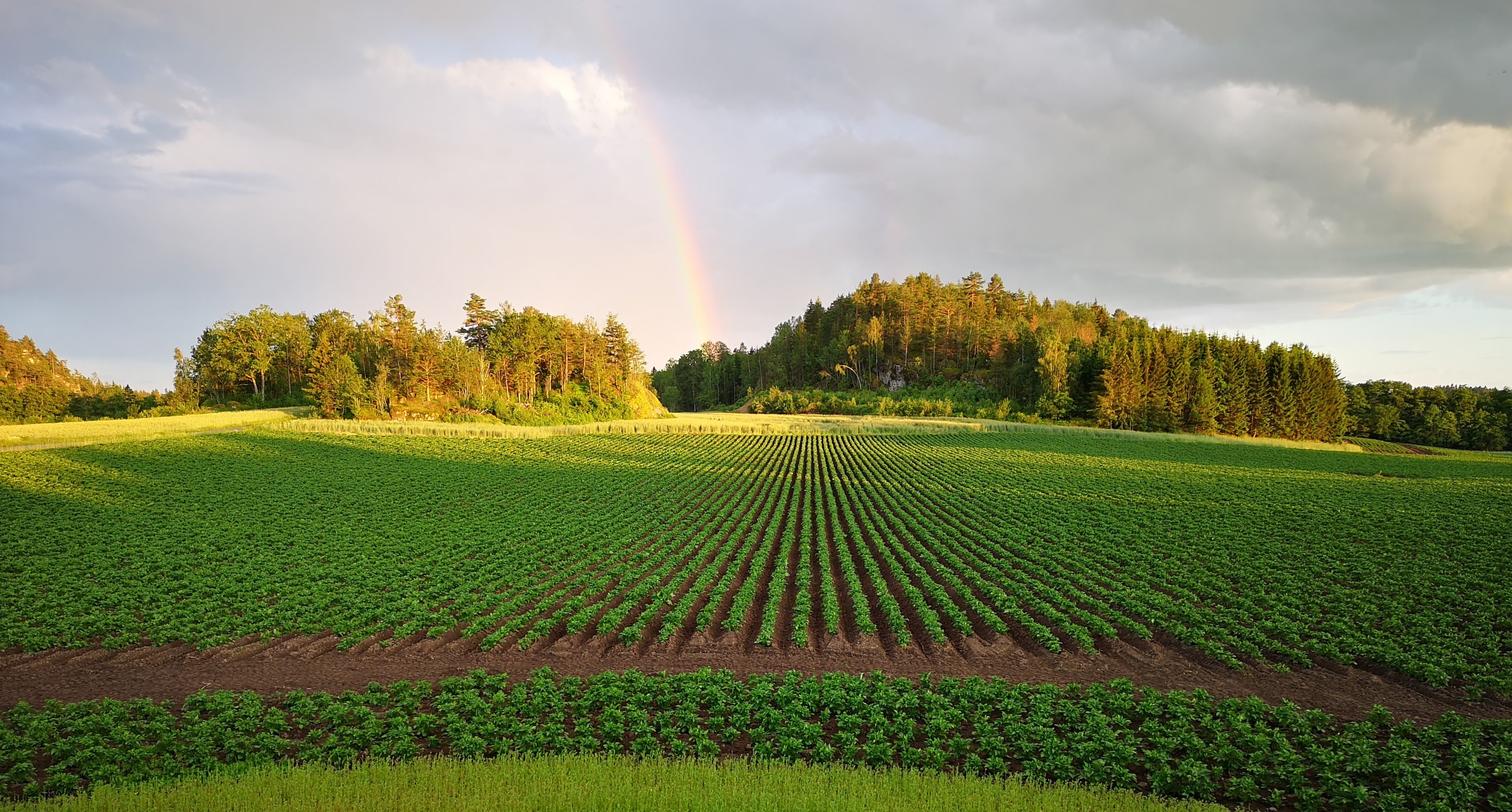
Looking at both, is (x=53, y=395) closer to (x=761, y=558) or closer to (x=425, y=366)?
(x=425, y=366)

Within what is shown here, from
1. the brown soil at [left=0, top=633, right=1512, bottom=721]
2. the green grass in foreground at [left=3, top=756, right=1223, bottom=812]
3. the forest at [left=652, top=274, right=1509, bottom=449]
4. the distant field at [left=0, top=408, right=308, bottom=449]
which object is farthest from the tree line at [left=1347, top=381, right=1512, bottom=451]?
the distant field at [left=0, top=408, right=308, bottom=449]

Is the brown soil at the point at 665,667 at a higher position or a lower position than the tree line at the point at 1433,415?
lower

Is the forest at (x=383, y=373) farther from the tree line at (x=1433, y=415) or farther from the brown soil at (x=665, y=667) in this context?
the tree line at (x=1433, y=415)

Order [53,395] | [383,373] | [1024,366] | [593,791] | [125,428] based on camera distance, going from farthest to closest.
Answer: [1024,366] → [53,395] → [383,373] → [125,428] → [593,791]

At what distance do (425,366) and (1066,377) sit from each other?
84.8 m

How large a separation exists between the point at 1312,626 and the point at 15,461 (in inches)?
2445

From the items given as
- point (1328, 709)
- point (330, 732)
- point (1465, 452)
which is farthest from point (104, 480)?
point (1465, 452)

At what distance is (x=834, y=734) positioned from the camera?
10688mm

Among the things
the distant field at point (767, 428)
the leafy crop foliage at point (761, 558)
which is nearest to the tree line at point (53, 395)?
the distant field at point (767, 428)

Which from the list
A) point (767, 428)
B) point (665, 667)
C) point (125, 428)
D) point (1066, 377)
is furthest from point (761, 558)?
point (1066, 377)

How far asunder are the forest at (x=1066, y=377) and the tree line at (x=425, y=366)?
3154cm

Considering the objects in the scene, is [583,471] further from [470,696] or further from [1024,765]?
[1024,765]

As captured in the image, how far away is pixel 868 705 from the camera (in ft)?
37.3

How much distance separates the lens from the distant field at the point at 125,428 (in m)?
46.3
